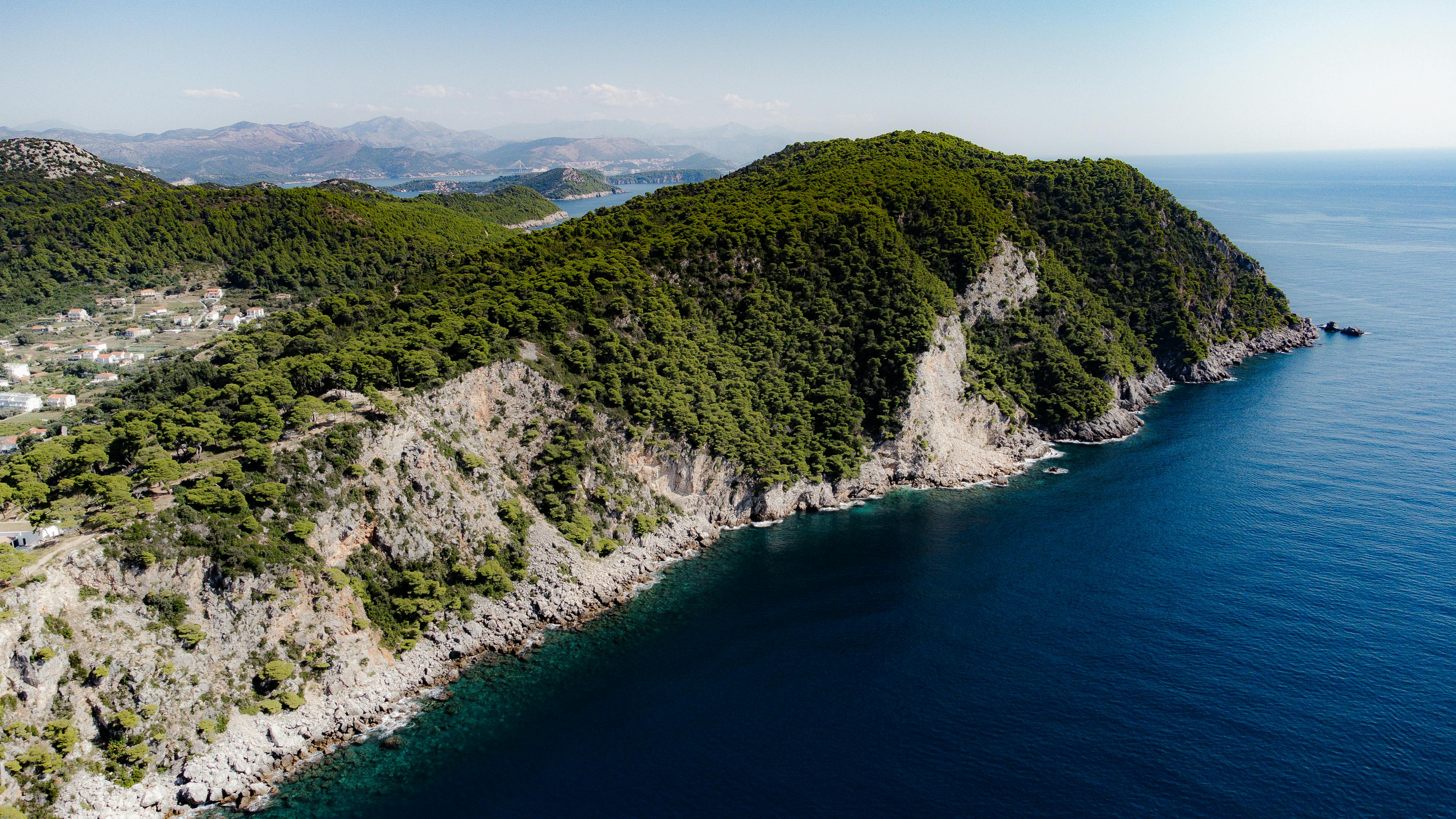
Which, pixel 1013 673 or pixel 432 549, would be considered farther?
pixel 432 549

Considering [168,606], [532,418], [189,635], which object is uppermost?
[532,418]

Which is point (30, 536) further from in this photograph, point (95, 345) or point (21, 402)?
point (95, 345)

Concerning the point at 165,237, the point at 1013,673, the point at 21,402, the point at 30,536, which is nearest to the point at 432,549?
the point at 30,536

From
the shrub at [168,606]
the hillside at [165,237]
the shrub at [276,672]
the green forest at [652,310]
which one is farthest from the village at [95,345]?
the shrub at [276,672]

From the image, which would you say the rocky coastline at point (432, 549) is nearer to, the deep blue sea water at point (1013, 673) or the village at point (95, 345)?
the deep blue sea water at point (1013, 673)

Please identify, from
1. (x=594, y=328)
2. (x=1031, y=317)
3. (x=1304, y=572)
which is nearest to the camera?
(x=1304, y=572)

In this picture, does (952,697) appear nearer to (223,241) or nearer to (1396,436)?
(1396,436)

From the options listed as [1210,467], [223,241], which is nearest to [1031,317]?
[1210,467]
